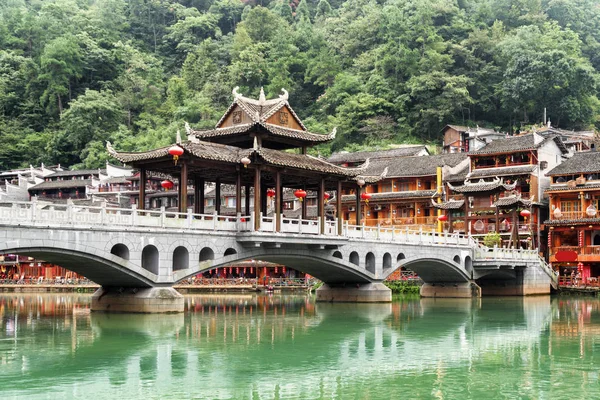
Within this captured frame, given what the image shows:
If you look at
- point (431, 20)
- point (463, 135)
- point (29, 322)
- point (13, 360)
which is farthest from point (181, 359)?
point (431, 20)

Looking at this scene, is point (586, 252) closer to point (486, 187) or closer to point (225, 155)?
point (486, 187)

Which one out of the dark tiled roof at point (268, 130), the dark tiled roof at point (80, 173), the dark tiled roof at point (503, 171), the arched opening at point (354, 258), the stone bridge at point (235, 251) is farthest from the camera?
the dark tiled roof at point (80, 173)

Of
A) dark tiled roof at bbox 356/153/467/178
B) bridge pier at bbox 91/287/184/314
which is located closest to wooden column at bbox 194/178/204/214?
bridge pier at bbox 91/287/184/314

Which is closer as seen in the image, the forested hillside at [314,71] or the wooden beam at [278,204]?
the wooden beam at [278,204]

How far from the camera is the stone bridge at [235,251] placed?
110 feet

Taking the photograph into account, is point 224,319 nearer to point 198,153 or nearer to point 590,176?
point 198,153

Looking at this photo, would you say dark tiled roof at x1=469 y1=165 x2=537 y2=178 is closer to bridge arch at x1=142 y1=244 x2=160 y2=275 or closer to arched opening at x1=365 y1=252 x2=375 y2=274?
arched opening at x1=365 y1=252 x2=375 y2=274

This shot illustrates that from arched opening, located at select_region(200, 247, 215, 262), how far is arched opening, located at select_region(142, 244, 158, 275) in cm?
322

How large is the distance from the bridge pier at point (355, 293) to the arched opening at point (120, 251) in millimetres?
19668

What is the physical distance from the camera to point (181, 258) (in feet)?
130

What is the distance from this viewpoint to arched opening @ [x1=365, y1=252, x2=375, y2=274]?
51.2m

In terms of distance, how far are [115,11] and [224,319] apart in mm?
107689

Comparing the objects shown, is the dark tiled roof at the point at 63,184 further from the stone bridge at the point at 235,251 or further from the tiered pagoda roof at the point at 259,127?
the tiered pagoda roof at the point at 259,127

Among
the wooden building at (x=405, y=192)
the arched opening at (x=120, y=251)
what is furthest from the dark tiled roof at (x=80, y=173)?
the arched opening at (x=120, y=251)
